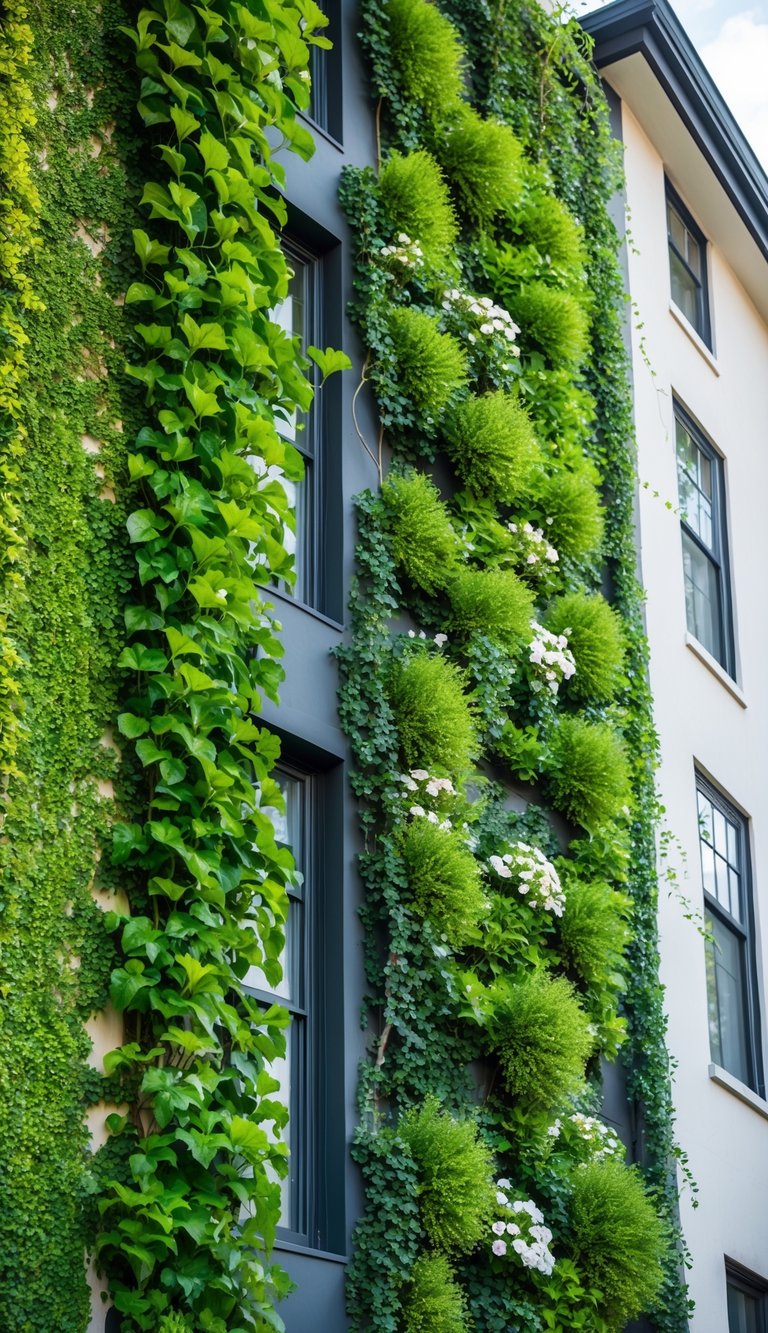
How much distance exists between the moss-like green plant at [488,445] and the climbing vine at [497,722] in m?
0.02

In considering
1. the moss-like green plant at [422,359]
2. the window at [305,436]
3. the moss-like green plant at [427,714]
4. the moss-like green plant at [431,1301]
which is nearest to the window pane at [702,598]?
the moss-like green plant at [422,359]

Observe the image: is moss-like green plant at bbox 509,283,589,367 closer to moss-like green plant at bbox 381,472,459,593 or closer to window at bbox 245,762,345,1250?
moss-like green plant at bbox 381,472,459,593

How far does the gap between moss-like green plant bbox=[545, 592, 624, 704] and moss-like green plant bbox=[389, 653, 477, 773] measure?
160 cm

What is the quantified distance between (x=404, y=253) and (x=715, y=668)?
176 inches

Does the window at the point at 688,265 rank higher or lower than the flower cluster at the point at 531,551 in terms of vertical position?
higher

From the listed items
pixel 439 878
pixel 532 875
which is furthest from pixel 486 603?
pixel 439 878

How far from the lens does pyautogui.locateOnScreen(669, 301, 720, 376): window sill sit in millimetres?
12945

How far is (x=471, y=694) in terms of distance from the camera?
333 inches

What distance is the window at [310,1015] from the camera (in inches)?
277

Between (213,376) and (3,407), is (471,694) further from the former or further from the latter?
(3,407)

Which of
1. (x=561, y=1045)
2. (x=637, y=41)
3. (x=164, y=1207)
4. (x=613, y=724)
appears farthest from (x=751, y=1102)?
(x=637, y=41)

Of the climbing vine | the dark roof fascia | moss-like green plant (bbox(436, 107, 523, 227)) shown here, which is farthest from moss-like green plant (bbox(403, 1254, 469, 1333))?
the dark roof fascia

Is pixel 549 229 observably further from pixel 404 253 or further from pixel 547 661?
pixel 547 661

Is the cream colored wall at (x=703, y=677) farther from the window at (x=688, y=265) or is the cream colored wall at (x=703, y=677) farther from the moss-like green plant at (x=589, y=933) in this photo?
the moss-like green plant at (x=589, y=933)
